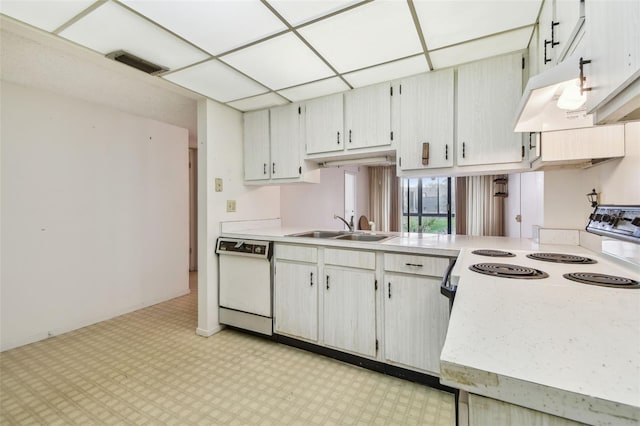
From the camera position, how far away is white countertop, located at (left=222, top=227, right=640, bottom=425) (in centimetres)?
41

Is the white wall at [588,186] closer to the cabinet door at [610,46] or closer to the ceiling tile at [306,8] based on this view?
the cabinet door at [610,46]

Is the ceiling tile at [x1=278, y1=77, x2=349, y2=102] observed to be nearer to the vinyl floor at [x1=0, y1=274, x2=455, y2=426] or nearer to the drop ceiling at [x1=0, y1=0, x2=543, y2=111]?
the drop ceiling at [x1=0, y1=0, x2=543, y2=111]

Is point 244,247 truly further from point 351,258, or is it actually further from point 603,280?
point 603,280

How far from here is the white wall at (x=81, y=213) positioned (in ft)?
7.75

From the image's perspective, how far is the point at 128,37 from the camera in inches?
64.1

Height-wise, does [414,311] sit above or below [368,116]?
below

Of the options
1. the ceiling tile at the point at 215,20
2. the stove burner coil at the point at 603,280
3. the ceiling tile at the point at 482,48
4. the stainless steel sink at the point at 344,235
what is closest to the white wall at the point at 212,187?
the stainless steel sink at the point at 344,235

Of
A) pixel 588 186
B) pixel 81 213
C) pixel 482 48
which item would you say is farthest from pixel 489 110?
pixel 81 213

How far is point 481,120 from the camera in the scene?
190 cm

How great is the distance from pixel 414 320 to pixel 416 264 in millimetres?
370

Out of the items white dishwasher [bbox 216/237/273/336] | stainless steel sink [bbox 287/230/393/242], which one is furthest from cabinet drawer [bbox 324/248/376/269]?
white dishwasher [bbox 216/237/273/336]

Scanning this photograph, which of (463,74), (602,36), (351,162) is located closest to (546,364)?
(602,36)

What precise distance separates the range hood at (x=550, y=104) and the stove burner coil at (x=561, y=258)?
0.60 metres

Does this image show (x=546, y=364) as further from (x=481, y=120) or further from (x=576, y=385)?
(x=481, y=120)
